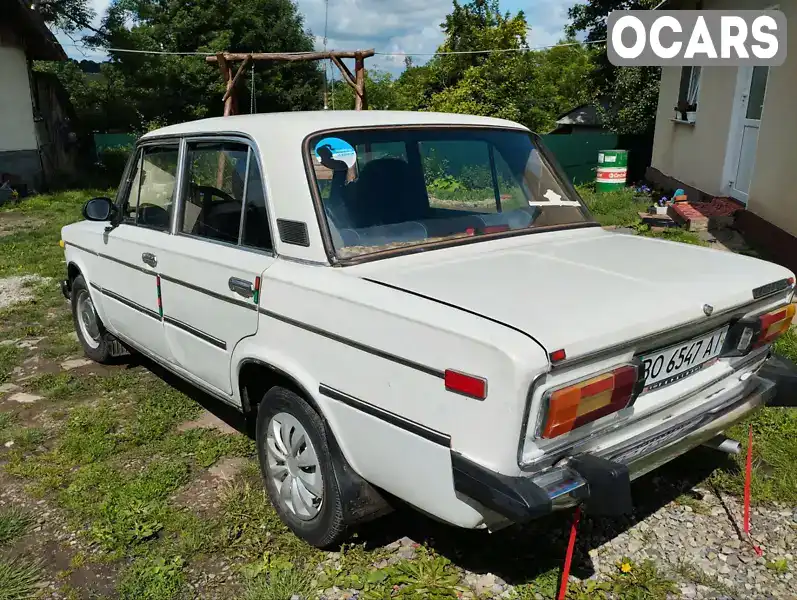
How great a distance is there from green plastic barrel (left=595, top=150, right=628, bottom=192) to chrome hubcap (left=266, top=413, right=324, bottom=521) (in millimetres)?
12685

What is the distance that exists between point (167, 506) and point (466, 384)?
1999 millimetres

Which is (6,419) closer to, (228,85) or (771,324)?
(771,324)

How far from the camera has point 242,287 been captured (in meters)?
3.01

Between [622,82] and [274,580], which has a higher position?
[622,82]

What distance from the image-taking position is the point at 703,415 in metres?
2.61

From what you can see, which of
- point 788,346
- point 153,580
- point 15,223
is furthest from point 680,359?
point 15,223

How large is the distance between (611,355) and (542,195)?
1554 millimetres

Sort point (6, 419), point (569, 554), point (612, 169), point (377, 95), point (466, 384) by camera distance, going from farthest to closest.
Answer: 1. point (377, 95)
2. point (612, 169)
3. point (6, 419)
4. point (569, 554)
5. point (466, 384)

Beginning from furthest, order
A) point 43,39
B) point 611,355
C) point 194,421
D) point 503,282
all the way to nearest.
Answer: point 43,39
point 194,421
point 503,282
point 611,355

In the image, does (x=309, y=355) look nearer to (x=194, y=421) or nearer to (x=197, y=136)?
(x=197, y=136)

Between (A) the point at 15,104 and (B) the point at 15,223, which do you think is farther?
(A) the point at 15,104

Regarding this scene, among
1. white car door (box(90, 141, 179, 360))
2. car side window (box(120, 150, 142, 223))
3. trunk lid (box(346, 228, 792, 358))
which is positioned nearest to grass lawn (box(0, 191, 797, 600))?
white car door (box(90, 141, 179, 360))

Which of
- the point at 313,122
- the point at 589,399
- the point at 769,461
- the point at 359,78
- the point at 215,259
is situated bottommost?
the point at 769,461

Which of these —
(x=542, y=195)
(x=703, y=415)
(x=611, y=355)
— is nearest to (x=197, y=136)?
(x=542, y=195)
